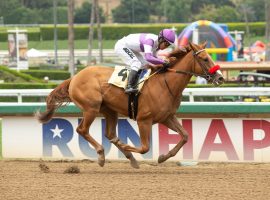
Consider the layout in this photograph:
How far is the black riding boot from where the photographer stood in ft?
36.4

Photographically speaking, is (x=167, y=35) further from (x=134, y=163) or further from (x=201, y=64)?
(x=134, y=163)

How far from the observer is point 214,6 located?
312 feet

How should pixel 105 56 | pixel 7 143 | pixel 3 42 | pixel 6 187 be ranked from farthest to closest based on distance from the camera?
pixel 3 42, pixel 105 56, pixel 7 143, pixel 6 187

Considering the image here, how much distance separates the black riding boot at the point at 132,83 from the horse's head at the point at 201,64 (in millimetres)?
617

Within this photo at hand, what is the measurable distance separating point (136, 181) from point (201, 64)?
1830mm

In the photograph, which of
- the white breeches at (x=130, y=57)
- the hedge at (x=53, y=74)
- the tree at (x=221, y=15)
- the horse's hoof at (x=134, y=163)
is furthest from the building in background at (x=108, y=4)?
the horse's hoof at (x=134, y=163)

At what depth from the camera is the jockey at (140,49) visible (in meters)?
11.0

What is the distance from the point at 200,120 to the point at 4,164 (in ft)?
8.84

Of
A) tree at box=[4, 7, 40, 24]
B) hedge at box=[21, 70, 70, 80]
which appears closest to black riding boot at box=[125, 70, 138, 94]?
hedge at box=[21, 70, 70, 80]

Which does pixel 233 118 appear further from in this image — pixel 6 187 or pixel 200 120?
pixel 6 187

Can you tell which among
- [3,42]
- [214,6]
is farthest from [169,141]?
[214,6]

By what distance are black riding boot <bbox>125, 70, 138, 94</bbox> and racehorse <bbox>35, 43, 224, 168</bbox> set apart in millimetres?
98

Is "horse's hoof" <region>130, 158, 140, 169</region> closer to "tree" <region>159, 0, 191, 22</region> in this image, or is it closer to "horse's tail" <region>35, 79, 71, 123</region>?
"horse's tail" <region>35, 79, 71, 123</region>

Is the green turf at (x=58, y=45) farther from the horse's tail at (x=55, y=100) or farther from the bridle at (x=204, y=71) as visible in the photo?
the bridle at (x=204, y=71)
